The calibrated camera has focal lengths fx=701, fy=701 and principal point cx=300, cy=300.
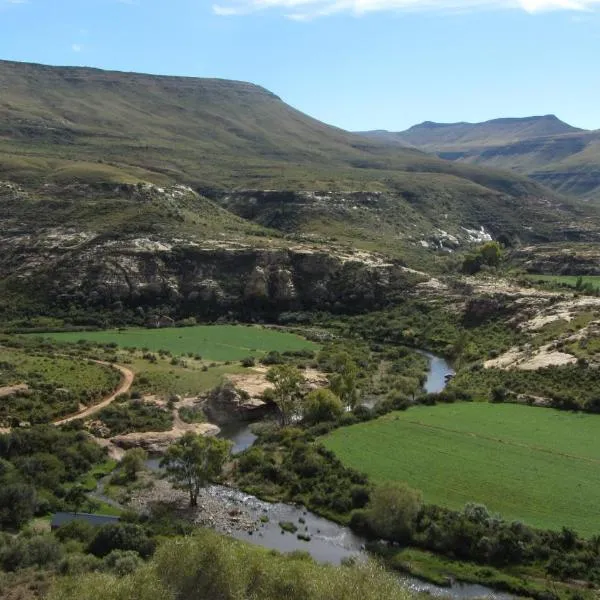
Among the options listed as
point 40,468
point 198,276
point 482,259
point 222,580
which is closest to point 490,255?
point 482,259

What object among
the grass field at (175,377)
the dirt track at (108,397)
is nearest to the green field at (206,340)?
the grass field at (175,377)

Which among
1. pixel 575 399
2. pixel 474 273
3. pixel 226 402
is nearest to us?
pixel 575 399

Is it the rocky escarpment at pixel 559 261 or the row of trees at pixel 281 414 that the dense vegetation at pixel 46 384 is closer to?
the row of trees at pixel 281 414

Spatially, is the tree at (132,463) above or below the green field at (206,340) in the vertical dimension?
below

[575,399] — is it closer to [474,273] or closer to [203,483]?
[203,483]

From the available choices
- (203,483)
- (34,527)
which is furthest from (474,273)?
(34,527)

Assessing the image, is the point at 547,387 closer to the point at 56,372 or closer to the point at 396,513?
the point at 396,513

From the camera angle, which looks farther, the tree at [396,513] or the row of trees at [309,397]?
the row of trees at [309,397]
